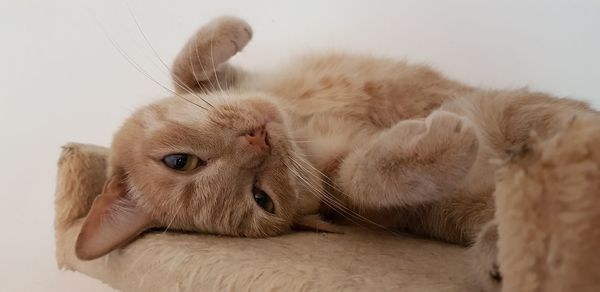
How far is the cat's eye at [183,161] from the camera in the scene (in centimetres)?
130

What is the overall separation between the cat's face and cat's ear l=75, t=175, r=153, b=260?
0.08 ft

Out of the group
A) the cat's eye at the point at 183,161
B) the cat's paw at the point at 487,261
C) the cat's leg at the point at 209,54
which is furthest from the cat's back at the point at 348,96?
the cat's paw at the point at 487,261

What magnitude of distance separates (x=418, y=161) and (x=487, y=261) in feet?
0.76

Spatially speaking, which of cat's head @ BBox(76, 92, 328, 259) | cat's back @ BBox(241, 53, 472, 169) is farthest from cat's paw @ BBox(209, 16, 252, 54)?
cat's head @ BBox(76, 92, 328, 259)

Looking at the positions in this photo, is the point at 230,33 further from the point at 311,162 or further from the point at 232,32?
the point at 311,162

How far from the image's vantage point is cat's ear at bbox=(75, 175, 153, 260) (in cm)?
125

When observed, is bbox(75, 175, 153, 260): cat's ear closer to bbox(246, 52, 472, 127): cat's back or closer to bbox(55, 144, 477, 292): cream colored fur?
bbox(55, 144, 477, 292): cream colored fur

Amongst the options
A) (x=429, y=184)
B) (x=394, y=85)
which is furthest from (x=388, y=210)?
(x=394, y=85)

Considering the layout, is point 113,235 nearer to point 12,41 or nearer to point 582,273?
point 582,273

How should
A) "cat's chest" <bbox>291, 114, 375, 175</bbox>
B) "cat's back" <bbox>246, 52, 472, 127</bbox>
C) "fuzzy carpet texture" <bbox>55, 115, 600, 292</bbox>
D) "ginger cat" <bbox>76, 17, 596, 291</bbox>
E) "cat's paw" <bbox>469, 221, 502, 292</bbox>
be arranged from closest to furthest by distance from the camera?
"fuzzy carpet texture" <bbox>55, 115, 600, 292</bbox> < "cat's paw" <bbox>469, 221, 502, 292</bbox> < "ginger cat" <bbox>76, 17, 596, 291</bbox> < "cat's chest" <bbox>291, 114, 375, 175</bbox> < "cat's back" <bbox>246, 52, 472, 127</bbox>

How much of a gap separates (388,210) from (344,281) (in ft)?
1.05

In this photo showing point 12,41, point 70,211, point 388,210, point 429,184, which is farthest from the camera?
point 12,41

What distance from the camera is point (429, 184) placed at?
1059 mm

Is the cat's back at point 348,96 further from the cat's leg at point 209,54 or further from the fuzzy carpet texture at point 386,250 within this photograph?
the fuzzy carpet texture at point 386,250
